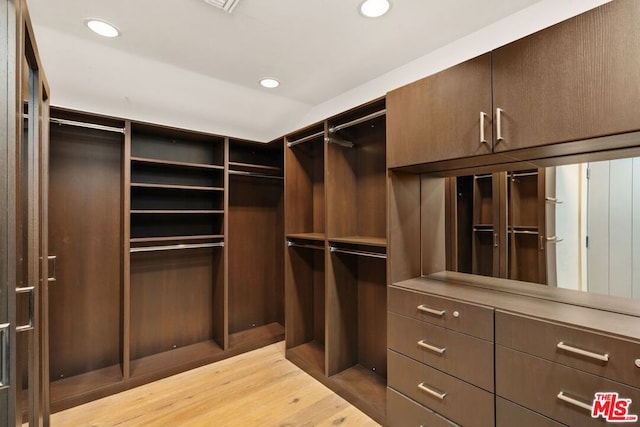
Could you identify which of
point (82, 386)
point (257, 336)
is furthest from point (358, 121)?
point (82, 386)

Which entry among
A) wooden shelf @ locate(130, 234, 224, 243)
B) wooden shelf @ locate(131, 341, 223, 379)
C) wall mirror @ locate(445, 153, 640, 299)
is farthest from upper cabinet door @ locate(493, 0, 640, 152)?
wooden shelf @ locate(131, 341, 223, 379)

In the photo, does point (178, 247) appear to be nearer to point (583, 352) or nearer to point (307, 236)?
point (307, 236)

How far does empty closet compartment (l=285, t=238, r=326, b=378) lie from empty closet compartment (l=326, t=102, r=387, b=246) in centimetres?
35

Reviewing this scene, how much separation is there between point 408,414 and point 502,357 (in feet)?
2.42

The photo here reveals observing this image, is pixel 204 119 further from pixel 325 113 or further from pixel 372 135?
pixel 372 135

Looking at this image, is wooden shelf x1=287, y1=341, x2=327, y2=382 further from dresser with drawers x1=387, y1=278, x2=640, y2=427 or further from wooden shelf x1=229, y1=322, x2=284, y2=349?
dresser with drawers x1=387, y1=278, x2=640, y2=427

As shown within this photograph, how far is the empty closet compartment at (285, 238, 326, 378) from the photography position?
9.18 ft

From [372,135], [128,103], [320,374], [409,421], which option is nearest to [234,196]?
[128,103]

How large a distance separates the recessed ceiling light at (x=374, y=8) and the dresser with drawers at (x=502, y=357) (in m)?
1.64

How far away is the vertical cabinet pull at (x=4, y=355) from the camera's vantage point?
872 mm

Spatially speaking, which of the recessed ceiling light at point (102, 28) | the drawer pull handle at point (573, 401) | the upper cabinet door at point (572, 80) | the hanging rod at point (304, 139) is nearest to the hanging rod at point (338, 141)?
the hanging rod at point (304, 139)

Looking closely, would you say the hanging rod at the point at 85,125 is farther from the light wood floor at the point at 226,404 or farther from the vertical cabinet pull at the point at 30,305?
the light wood floor at the point at 226,404

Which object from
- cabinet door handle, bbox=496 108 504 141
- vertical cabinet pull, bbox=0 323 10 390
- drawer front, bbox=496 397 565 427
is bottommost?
drawer front, bbox=496 397 565 427

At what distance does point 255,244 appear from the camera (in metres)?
3.33
